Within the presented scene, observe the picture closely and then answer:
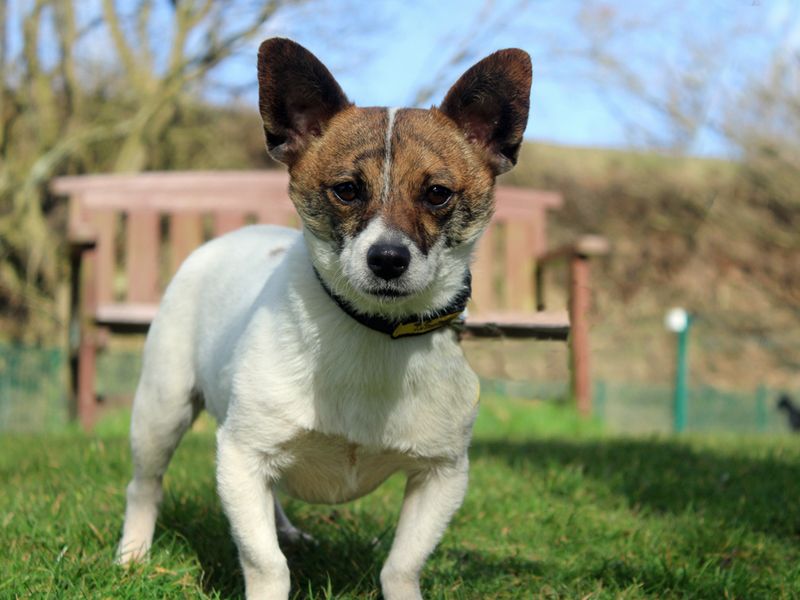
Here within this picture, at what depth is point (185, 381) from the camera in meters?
3.06

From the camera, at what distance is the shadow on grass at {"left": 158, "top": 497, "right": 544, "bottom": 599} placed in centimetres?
272

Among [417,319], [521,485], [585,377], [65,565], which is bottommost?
[585,377]

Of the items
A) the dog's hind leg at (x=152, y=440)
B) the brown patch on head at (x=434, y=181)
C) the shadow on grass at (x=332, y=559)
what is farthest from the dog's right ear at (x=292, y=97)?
the shadow on grass at (x=332, y=559)

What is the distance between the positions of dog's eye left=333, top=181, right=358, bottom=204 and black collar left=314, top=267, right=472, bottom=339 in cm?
22

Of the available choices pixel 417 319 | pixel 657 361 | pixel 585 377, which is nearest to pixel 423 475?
pixel 417 319

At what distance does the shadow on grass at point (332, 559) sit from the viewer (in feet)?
8.94

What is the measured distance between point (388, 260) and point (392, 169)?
0.29 metres

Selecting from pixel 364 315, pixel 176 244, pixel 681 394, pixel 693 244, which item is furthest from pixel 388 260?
pixel 693 244

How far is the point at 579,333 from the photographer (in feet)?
23.9

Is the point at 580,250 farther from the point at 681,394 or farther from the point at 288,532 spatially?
the point at 288,532

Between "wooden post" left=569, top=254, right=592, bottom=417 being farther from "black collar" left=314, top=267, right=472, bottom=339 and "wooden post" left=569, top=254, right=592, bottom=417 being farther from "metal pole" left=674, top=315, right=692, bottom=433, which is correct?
"black collar" left=314, top=267, right=472, bottom=339

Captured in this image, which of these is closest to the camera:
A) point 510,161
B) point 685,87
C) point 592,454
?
point 510,161

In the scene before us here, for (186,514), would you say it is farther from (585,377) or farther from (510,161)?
(585,377)

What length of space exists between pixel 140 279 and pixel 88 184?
93 centimetres
